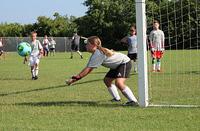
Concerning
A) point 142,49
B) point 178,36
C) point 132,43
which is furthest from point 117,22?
point 142,49

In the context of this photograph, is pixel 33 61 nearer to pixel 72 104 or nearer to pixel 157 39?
pixel 157 39

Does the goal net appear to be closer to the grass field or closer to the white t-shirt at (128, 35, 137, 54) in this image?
the grass field

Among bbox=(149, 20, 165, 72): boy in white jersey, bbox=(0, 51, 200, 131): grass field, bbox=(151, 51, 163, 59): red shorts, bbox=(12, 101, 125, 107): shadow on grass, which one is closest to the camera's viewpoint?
bbox=(0, 51, 200, 131): grass field

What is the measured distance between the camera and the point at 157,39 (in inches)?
766

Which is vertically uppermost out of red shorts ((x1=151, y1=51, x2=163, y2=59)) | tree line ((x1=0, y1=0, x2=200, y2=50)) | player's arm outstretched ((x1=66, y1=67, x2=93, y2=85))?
tree line ((x1=0, y1=0, x2=200, y2=50))

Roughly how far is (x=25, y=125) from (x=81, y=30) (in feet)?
224

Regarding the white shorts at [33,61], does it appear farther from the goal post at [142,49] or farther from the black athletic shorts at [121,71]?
the goal post at [142,49]

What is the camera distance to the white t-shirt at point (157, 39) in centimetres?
1925

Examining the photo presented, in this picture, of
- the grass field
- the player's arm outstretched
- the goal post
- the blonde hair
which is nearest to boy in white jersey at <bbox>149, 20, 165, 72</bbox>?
the grass field

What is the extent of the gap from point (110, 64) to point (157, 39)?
356 inches

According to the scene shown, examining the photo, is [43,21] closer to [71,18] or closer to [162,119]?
[71,18]

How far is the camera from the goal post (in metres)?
10.1

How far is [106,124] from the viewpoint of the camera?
27.4 ft

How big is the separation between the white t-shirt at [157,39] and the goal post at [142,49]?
348 inches
